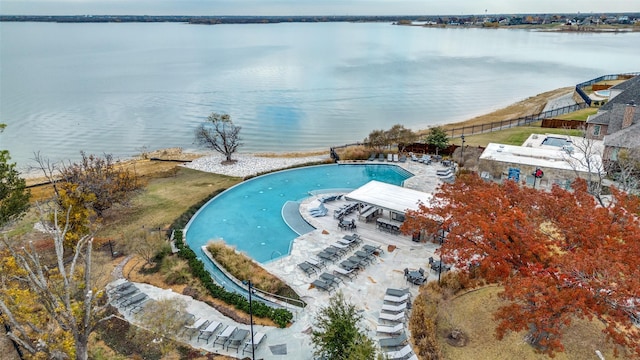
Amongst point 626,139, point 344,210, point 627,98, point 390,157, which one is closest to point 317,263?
point 344,210

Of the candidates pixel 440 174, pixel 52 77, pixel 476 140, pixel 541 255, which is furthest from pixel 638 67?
pixel 52 77

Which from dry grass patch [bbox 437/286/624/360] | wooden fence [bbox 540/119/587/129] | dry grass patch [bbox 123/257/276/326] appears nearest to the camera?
dry grass patch [bbox 437/286/624/360]

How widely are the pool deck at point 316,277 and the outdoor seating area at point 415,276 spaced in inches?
9.6

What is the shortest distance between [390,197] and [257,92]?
57226 millimetres

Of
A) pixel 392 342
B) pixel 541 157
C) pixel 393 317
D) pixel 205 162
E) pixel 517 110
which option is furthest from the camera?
pixel 517 110

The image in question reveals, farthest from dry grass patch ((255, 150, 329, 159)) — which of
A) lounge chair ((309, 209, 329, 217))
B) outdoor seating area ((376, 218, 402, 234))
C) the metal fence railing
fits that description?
outdoor seating area ((376, 218, 402, 234))

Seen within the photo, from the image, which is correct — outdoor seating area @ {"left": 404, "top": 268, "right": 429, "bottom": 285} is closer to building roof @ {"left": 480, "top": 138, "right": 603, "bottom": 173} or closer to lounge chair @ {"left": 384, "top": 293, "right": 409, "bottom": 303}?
lounge chair @ {"left": 384, "top": 293, "right": 409, "bottom": 303}

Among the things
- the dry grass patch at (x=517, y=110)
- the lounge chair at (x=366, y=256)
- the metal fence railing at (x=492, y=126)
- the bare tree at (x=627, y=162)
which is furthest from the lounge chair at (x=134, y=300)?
the dry grass patch at (x=517, y=110)

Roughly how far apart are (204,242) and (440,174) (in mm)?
17906

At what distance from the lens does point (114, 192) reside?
2491cm

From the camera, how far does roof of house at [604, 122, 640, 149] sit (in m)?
29.1

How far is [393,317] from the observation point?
611 inches

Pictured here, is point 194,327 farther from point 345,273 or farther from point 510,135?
point 510,135

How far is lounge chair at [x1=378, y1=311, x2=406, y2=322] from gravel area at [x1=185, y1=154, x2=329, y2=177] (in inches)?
814
